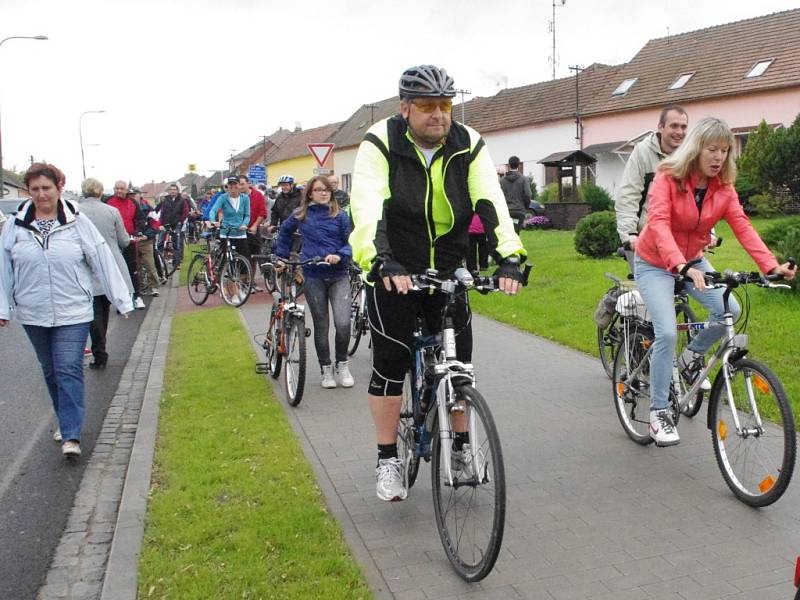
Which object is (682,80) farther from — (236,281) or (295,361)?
(295,361)

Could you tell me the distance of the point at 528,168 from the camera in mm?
40781

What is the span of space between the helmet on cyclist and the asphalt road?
277 centimetres

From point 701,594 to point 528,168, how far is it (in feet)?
126

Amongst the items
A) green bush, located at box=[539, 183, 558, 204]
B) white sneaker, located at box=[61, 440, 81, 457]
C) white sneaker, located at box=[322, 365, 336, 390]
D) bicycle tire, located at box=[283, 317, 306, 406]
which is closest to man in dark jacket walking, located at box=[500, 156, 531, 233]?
white sneaker, located at box=[322, 365, 336, 390]

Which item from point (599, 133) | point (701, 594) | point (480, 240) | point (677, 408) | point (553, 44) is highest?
point (553, 44)

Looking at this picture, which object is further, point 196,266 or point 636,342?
point 196,266

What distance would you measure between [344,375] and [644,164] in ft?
10.0

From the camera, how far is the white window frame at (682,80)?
1328 inches

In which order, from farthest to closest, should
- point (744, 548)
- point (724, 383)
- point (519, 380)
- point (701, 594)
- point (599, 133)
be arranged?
point (599, 133)
point (519, 380)
point (724, 383)
point (744, 548)
point (701, 594)

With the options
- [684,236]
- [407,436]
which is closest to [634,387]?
[684,236]

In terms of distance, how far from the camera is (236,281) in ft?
43.9

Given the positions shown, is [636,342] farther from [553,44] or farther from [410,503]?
[553,44]

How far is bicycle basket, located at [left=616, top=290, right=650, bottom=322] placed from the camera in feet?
18.6

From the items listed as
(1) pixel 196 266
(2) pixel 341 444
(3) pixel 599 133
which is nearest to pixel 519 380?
(2) pixel 341 444
